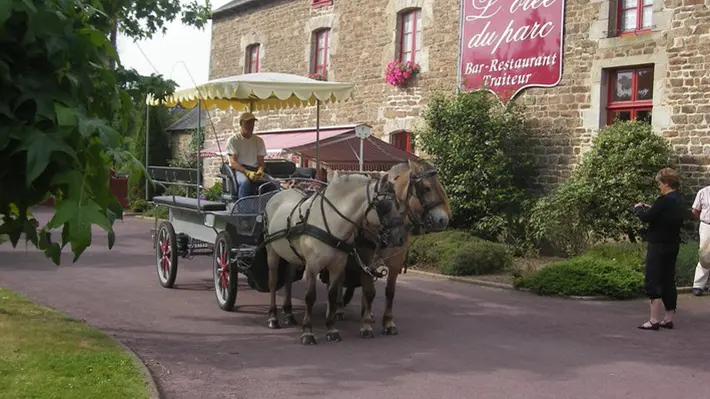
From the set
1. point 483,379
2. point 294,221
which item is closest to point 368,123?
point 294,221

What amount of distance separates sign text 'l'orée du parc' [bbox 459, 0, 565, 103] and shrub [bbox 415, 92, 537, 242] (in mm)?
674

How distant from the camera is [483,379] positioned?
6.40 meters

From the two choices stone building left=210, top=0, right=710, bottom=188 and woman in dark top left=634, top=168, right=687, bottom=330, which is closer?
woman in dark top left=634, top=168, right=687, bottom=330

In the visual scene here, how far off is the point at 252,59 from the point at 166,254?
15.6m

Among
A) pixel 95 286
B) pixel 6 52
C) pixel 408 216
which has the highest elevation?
pixel 6 52

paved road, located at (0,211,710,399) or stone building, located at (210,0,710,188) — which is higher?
stone building, located at (210,0,710,188)

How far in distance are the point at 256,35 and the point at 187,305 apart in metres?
17.0

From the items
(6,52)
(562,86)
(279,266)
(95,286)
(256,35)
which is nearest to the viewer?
(6,52)

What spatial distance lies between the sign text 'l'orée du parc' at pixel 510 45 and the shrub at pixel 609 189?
2.35 metres

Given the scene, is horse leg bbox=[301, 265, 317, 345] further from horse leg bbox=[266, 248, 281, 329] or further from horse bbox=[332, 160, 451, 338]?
horse leg bbox=[266, 248, 281, 329]

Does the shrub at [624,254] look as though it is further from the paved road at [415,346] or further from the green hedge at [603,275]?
the paved road at [415,346]

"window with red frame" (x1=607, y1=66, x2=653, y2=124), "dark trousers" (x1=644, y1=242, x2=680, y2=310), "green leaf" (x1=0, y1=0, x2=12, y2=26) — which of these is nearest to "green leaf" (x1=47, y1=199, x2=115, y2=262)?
"green leaf" (x1=0, y1=0, x2=12, y2=26)

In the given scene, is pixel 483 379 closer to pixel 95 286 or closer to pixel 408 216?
pixel 408 216

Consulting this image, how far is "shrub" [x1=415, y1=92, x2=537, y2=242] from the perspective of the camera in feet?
52.6
